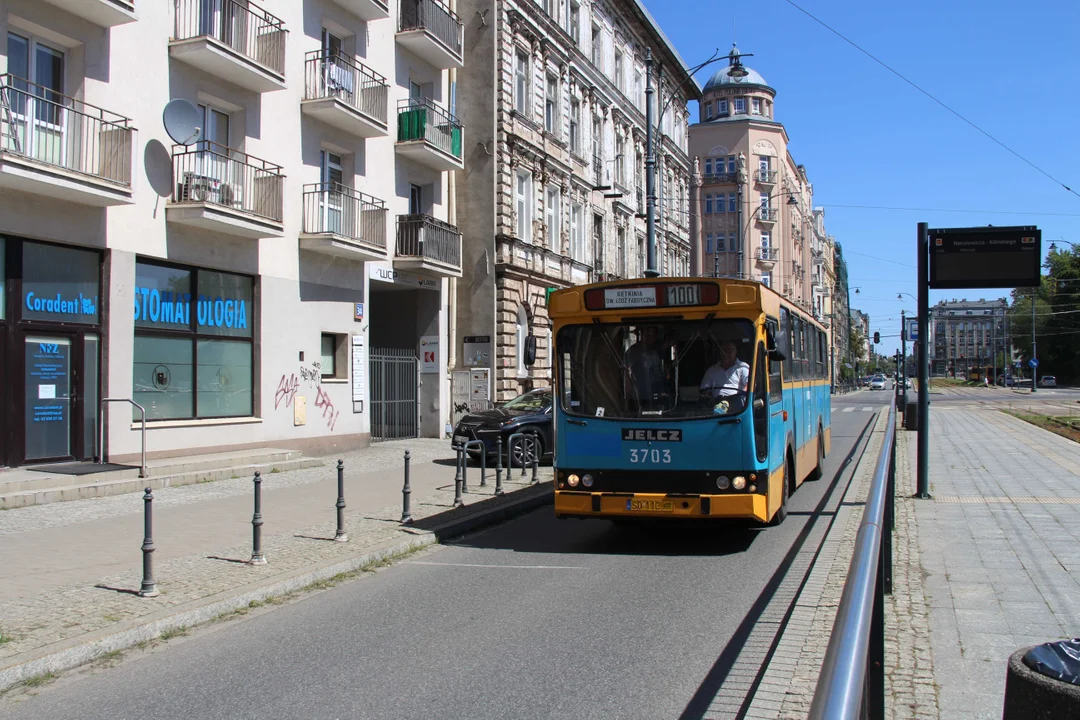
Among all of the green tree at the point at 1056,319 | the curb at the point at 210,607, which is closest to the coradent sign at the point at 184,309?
the curb at the point at 210,607

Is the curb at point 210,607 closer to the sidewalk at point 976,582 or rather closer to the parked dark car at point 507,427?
the sidewalk at point 976,582

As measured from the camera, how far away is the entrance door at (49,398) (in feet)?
45.5

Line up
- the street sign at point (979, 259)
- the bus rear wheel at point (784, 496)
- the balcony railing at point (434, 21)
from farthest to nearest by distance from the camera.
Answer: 1. the balcony railing at point (434, 21)
2. the street sign at point (979, 259)
3. the bus rear wheel at point (784, 496)

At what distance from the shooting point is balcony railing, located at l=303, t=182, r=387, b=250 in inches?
780

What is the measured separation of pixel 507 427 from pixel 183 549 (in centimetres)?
918

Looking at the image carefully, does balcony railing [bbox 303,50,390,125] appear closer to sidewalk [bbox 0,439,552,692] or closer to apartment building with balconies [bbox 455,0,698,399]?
apartment building with balconies [bbox 455,0,698,399]

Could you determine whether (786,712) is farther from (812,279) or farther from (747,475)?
(812,279)

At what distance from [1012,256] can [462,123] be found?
60.9 ft

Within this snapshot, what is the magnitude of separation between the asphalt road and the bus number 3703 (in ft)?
3.23

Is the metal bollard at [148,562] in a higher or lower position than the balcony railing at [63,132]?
lower

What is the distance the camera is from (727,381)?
910cm

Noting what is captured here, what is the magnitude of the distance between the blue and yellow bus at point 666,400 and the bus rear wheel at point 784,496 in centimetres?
54

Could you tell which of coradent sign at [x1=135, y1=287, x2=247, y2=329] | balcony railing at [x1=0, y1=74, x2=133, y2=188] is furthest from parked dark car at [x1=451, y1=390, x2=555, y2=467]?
balcony railing at [x1=0, y1=74, x2=133, y2=188]

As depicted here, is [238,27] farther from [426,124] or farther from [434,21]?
[434,21]
